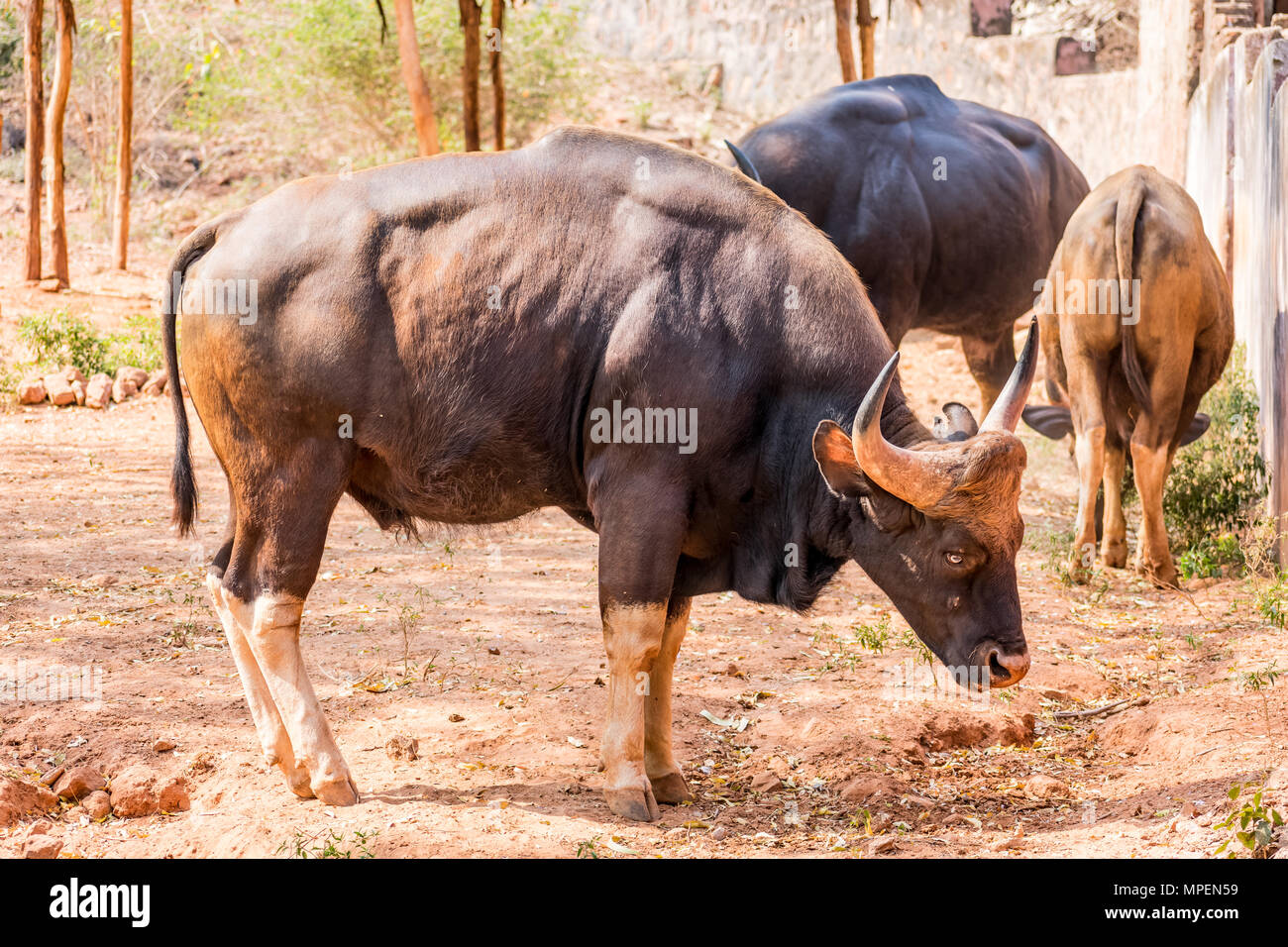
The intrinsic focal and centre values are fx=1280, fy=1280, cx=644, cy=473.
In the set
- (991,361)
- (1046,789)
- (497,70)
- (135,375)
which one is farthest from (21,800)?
(497,70)

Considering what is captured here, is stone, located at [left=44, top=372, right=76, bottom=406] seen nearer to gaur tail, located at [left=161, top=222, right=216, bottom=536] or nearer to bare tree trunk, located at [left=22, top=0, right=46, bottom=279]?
bare tree trunk, located at [left=22, top=0, right=46, bottom=279]

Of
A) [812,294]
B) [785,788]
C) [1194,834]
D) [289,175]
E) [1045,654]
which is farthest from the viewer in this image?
[289,175]

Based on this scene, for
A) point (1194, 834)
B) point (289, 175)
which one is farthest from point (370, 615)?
point (289, 175)

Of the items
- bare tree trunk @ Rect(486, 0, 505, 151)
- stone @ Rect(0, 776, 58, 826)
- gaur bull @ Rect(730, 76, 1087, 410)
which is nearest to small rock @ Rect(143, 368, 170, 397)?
bare tree trunk @ Rect(486, 0, 505, 151)

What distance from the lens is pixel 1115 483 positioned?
8.07 metres

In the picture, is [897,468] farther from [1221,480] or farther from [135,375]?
[135,375]

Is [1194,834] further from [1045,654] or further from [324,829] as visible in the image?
[324,829]

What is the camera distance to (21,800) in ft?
15.5

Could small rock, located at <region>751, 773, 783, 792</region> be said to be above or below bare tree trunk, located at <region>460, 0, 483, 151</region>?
below

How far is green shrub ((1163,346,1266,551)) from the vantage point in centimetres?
815

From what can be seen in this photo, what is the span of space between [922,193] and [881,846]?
4.96m

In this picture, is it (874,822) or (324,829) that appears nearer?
(324,829)

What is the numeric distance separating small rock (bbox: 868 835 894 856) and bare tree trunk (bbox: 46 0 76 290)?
15.0m

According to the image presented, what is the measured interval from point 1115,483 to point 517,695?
4285 mm
